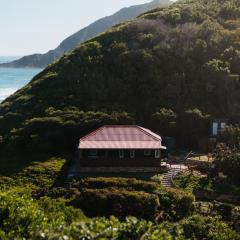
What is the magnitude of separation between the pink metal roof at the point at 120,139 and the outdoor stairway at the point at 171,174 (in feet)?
7.36

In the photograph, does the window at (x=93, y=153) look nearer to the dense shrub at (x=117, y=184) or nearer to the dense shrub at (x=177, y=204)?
the dense shrub at (x=117, y=184)

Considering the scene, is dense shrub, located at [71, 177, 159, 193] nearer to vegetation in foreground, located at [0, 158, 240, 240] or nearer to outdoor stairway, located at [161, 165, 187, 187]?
vegetation in foreground, located at [0, 158, 240, 240]

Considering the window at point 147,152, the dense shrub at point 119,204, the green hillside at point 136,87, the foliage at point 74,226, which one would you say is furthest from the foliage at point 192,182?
the green hillside at point 136,87

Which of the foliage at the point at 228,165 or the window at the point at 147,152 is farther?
the window at the point at 147,152

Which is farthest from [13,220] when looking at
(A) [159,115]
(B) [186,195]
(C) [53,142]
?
(A) [159,115]

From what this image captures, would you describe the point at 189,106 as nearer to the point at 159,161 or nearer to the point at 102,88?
the point at 102,88

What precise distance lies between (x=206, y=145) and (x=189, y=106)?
7.12 meters

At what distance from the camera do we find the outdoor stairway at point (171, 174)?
4507cm

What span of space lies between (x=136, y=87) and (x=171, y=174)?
18801 mm

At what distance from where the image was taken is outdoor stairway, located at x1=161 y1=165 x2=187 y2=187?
45.1 m

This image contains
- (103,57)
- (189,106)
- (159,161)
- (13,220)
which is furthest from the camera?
(103,57)

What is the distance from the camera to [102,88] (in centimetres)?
6328

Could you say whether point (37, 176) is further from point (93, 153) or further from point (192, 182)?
point (192, 182)

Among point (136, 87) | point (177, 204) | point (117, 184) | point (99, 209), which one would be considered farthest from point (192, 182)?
point (136, 87)
